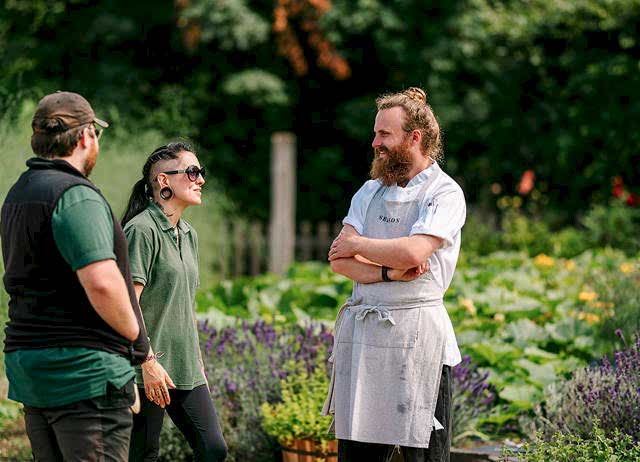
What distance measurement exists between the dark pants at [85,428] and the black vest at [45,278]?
0.53 ft

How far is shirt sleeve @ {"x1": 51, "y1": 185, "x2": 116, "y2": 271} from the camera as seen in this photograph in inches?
103

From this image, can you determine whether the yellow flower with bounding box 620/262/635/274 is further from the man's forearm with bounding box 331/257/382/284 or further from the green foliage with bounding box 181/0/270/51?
the green foliage with bounding box 181/0/270/51

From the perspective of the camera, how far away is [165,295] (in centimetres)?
354

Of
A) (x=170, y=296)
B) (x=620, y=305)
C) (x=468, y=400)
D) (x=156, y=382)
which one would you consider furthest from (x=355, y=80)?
(x=156, y=382)

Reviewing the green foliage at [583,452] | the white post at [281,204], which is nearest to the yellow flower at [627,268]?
the green foliage at [583,452]

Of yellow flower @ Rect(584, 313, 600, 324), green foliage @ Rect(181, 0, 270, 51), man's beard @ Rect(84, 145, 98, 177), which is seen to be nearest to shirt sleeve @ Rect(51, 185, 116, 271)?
man's beard @ Rect(84, 145, 98, 177)

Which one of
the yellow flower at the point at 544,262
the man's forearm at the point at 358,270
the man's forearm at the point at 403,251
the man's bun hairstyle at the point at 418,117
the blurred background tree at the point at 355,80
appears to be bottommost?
the yellow flower at the point at 544,262

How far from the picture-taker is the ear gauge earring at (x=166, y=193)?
3668 millimetres

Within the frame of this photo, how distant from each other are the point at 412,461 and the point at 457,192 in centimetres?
98

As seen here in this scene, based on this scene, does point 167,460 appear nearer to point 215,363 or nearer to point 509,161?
point 215,363

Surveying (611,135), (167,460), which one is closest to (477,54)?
(611,135)

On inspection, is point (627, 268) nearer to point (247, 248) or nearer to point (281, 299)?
point (281, 299)

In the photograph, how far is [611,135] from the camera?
12922mm

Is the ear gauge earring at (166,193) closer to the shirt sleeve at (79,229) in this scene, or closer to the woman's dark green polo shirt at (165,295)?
the woman's dark green polo shirt at (165,295)
